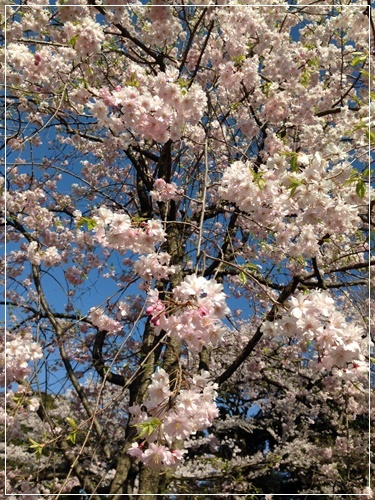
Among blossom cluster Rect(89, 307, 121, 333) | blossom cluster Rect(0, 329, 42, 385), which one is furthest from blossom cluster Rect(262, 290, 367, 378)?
blossom cluster Rect(0, 329, 42, 385)

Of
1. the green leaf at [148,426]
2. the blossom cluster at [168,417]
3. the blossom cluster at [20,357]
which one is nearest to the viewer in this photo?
the green leaf at [148,426]

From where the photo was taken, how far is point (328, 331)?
1797 mm

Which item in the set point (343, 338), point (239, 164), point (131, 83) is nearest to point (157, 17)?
point (131, 83)

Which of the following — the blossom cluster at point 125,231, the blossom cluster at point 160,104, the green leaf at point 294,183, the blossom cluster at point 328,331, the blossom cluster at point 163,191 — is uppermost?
the blossom cluster at point 163,191

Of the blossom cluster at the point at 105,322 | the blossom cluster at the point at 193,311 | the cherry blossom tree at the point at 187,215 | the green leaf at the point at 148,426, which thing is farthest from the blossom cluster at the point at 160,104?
the green leaf at the point at 148,426

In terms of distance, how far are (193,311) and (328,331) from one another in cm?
51

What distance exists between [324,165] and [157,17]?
1.35 m

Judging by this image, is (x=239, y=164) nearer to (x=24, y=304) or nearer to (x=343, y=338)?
(x=343, y=338)

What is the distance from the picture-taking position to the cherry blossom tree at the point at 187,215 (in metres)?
1.92

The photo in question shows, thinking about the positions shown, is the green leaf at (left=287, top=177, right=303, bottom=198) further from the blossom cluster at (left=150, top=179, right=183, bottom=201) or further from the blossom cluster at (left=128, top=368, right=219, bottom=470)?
the blossom cluster at (left=150, top=179, right=183, bottom=201)

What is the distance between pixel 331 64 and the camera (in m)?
5.05

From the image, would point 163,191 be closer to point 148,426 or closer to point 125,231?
point 125,231

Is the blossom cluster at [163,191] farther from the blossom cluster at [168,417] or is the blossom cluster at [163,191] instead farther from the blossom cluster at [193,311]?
the blossom cluster at [168,417]

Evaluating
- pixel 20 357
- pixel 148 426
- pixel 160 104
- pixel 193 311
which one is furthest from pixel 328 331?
pixel 20 357
